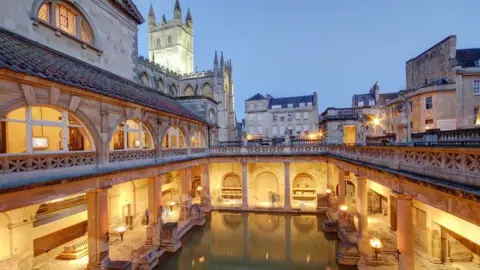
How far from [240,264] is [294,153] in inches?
502

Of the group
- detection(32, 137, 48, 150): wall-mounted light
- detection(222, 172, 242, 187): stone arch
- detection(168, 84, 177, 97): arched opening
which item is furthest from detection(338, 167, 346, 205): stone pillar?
detection(168, 84, 177, 97): arched opening

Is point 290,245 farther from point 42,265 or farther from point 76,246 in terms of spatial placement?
point 42,265

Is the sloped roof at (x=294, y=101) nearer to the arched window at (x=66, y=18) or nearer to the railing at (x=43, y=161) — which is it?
the arched window at (x=66, y=18)

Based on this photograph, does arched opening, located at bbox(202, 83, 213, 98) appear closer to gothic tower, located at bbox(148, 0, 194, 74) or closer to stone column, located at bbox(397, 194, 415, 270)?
gothic tower, located at bbox(148, 0, 194, 74)

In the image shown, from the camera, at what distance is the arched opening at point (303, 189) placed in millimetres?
28281

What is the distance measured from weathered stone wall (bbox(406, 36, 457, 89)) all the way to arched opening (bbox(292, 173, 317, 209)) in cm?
1819

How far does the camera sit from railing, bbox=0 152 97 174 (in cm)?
791

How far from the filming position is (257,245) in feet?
57.7

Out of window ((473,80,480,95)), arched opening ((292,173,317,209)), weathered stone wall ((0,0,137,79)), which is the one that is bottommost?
arched opening ((292,173,317,209))

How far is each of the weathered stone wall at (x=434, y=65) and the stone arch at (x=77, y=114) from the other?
32.7m

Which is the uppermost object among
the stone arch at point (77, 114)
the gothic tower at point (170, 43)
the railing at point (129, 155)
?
the gothic tower at point (170, 43)

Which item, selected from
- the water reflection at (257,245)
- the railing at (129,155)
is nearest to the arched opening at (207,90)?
the water reflection at (257,245)

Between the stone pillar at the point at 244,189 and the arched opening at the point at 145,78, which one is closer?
the stone pillar at the point at 244,189

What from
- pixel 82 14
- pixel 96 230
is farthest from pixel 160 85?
pixel 96 230
